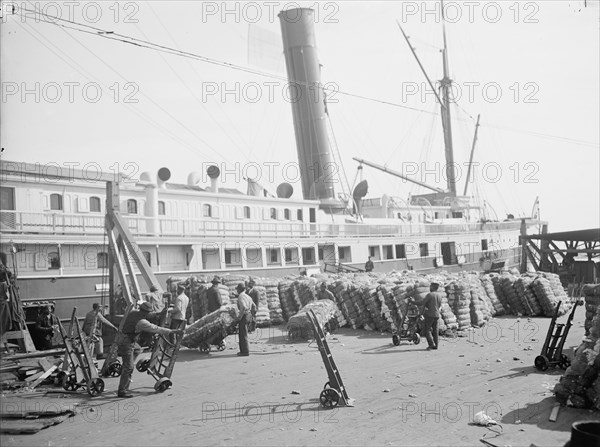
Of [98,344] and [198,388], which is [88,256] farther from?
[198,388]

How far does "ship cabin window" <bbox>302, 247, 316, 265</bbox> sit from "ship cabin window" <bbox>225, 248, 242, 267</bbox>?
4.39 meters

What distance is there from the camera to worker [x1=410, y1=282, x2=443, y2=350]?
12.7 m

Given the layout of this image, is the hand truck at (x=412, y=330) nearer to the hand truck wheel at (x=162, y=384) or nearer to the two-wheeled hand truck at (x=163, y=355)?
the two-wheeled hand truck at (x=163, y=355)

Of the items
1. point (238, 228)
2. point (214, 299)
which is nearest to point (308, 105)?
point (238, 228)

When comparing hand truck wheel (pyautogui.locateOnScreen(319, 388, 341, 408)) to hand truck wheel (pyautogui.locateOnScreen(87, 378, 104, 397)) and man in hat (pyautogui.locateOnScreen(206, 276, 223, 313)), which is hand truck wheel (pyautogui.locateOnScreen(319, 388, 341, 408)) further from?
man in hat (pyautogui.locateOnScreen(206, 276, 223, 313))

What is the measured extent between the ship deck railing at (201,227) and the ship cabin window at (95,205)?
45 centimetres

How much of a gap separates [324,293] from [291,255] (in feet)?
34.0

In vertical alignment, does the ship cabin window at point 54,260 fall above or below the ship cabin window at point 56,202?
below

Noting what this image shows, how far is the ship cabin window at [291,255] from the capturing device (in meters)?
27.8

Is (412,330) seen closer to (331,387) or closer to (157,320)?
(331,387)

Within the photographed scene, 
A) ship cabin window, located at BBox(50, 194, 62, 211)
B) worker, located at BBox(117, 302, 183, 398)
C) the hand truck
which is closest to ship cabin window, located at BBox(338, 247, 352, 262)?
ship cabin window, located at BBox(50, 194, 62, 211)

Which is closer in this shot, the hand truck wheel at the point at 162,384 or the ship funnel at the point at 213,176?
the hand truck wheel at the point at 162,384

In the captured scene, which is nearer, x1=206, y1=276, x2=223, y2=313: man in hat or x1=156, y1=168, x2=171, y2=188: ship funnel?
x1=206, y1=276, x2=223, y2=313: man in hat

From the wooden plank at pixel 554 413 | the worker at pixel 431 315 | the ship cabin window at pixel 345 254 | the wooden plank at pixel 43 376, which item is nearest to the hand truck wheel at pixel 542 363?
the wooden plank at pixel 554 413
